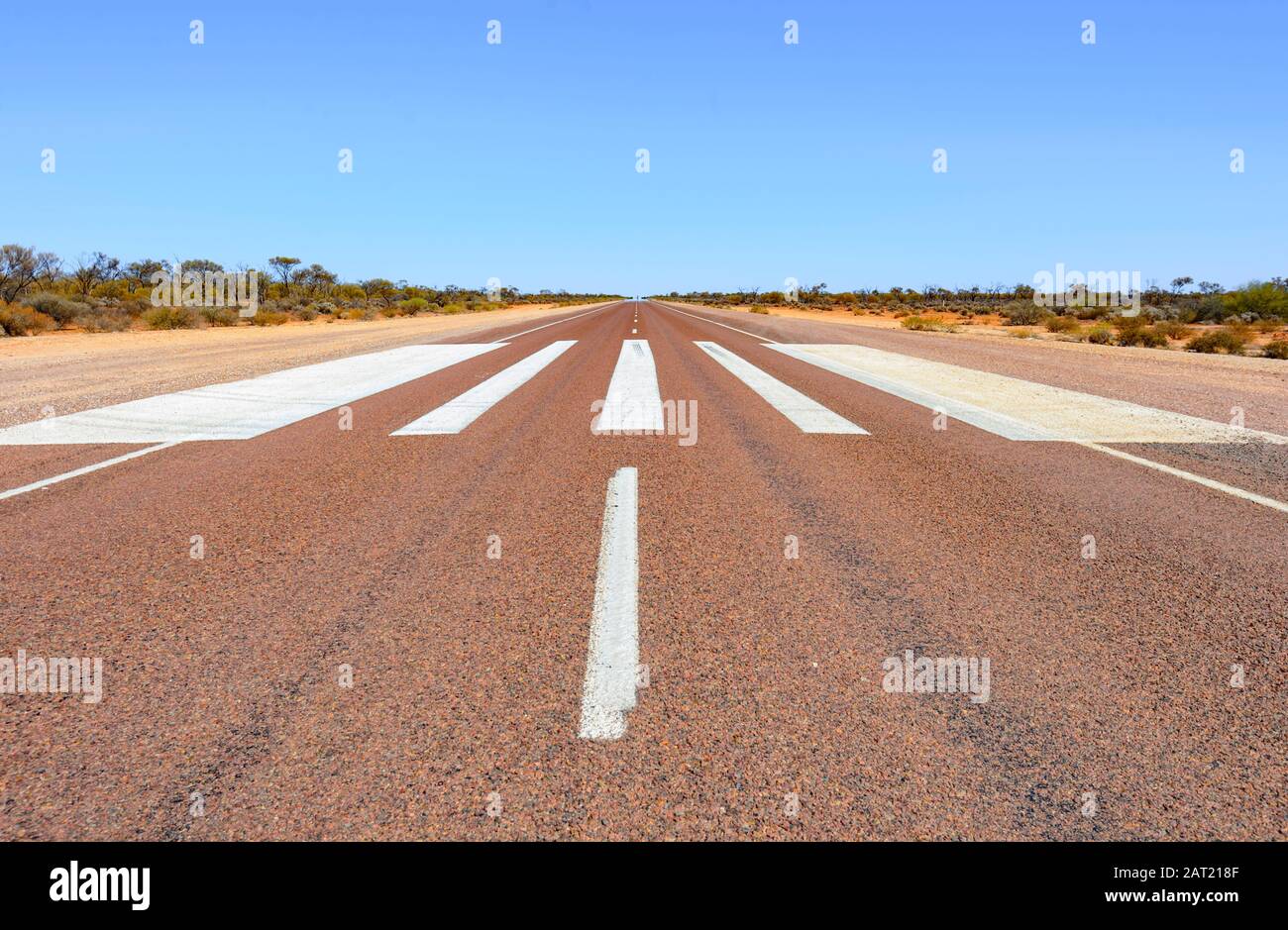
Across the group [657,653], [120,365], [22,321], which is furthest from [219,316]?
[657,653]

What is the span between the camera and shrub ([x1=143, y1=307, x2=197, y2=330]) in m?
29.6

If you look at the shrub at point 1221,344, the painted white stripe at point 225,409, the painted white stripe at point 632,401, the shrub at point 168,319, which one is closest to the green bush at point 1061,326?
the shrub at point 1221,344

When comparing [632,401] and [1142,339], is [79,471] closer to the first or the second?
[632,401]

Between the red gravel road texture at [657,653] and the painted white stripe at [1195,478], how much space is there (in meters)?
0.12

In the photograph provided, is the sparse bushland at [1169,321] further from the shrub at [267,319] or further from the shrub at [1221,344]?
the shrub at [267,319]

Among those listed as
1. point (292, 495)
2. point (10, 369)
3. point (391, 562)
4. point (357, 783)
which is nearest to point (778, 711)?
point (357, 783)

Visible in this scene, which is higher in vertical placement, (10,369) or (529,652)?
(10,369)

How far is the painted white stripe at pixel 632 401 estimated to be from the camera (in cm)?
730

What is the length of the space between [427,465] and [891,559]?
11.4ft

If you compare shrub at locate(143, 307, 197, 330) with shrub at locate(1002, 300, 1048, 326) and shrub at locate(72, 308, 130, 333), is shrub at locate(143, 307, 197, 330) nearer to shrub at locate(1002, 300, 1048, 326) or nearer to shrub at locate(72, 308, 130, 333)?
shrub at locate(72, 308, 130, 333)

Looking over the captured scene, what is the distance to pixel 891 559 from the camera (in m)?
3.73

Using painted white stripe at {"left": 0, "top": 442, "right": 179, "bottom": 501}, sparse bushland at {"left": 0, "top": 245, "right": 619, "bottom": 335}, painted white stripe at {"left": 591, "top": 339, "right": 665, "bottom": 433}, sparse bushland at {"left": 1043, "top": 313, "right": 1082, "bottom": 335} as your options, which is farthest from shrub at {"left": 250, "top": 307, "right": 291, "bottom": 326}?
sparse bushland at {"left": 1043, "top": 313, "right": 1082, "bottom": 335}

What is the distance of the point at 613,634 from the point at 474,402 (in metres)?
6.38
